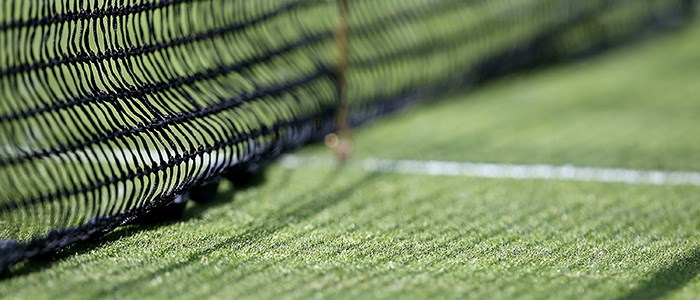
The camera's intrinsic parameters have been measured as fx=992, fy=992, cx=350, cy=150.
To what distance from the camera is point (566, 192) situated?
4.22 metres

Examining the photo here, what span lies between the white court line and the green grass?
94mm

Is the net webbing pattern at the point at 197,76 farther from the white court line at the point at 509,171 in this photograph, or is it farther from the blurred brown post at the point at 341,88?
the white court line at the point at 509,171

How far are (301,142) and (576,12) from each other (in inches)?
128

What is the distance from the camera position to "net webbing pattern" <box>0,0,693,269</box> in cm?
320

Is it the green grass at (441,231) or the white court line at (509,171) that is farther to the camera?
the white court line at (509,171)

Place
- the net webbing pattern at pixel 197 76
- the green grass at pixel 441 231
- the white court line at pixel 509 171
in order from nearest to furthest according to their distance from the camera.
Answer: the green grass at pixel 441 231, the net webbing pattern at pixel 197 76, the white court line at pixel 509 171

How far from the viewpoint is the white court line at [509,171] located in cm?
444

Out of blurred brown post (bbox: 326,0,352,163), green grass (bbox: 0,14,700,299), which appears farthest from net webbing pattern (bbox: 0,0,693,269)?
green grass (bbox: 0,14,700,299)

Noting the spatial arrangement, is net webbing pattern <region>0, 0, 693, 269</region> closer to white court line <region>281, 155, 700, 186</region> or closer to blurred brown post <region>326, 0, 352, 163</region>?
blurred brown post <region>326, 0, 352, 163</region>

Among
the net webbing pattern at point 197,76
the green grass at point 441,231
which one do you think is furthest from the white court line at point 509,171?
the net webbing pattern at point 197,76

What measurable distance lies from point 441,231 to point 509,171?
3.64 feet

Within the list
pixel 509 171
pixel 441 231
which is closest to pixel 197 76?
pixel 441 231

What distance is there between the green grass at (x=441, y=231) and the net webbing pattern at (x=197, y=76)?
18cm

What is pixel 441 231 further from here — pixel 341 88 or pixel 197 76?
pixel 341 88
